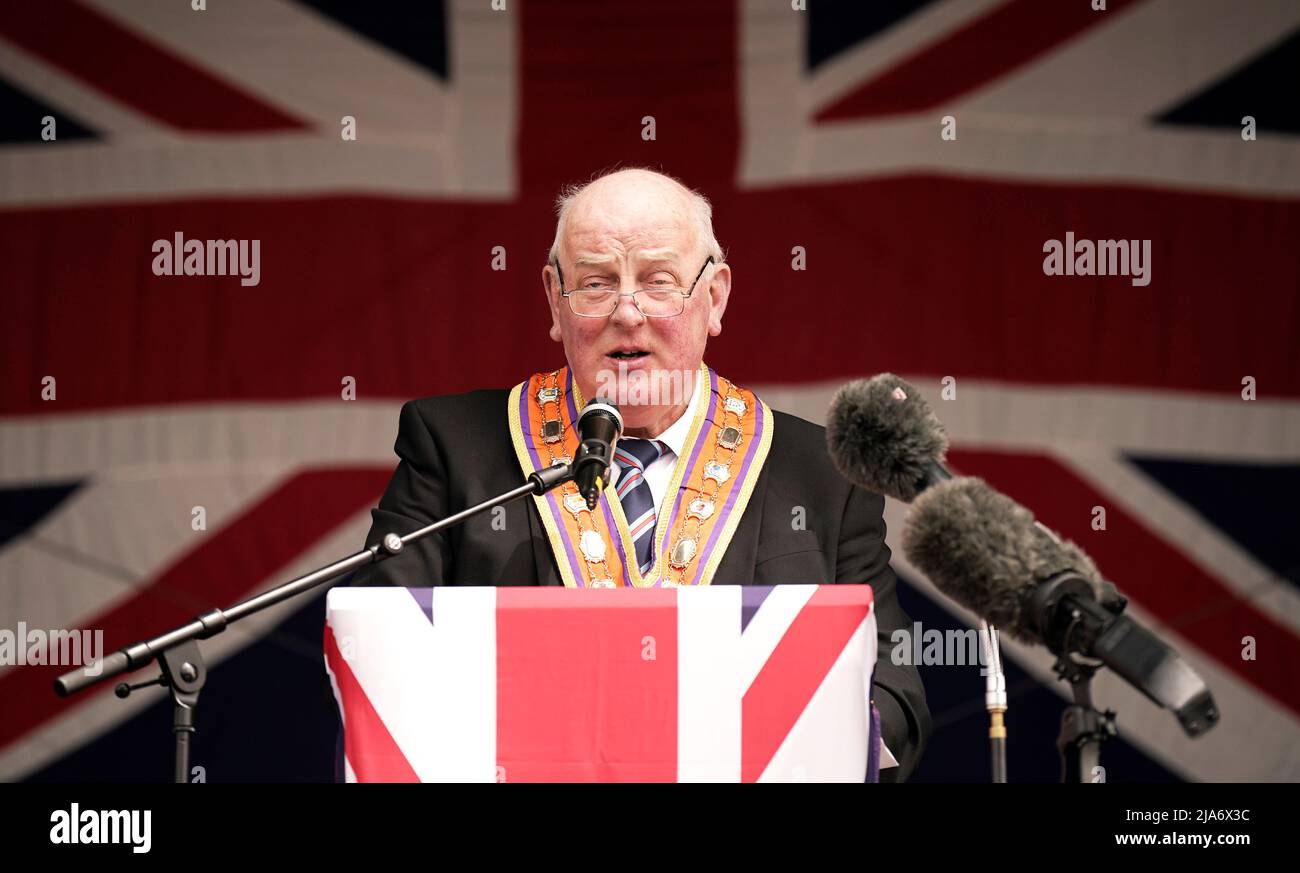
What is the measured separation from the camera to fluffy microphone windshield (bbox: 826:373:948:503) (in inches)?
83.9

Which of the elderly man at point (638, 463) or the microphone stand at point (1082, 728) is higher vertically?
the elderly man at point (638, 463)

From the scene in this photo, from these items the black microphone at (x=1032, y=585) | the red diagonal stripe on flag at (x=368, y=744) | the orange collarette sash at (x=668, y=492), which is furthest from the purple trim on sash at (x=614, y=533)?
the black microphone at (x=1032, y=585)

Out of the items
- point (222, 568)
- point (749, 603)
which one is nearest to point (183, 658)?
point (749, 603)

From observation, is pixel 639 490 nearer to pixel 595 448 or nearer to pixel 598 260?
pixel 598 260

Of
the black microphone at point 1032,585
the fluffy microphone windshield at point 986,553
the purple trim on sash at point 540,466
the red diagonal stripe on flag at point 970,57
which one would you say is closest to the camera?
the black microphone at point 1032,585

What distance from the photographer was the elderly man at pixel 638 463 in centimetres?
302

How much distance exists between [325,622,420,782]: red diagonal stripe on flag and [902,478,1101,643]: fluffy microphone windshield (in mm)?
710

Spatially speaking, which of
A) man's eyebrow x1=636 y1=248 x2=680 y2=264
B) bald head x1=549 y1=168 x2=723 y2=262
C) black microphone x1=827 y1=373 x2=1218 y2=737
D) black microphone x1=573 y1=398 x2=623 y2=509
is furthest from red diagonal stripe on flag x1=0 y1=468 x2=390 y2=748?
black microphone x1=827 y1=373 x2=1218 y2=737

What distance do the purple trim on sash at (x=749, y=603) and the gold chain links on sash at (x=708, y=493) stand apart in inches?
28.7

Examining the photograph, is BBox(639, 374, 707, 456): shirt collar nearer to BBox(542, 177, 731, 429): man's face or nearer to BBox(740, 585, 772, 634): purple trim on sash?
BBox(542, 177, 731, 429): man's face

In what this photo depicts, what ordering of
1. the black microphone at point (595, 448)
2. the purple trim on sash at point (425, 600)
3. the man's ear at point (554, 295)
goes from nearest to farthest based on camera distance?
1. the purple trim on sash at point (425, 600)
2. the black microphone at point (595, 448)
3. the man's ear at point (554, 295)

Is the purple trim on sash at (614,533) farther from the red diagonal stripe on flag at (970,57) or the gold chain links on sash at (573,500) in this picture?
the red diagonal stripe on flag at (970,57)
